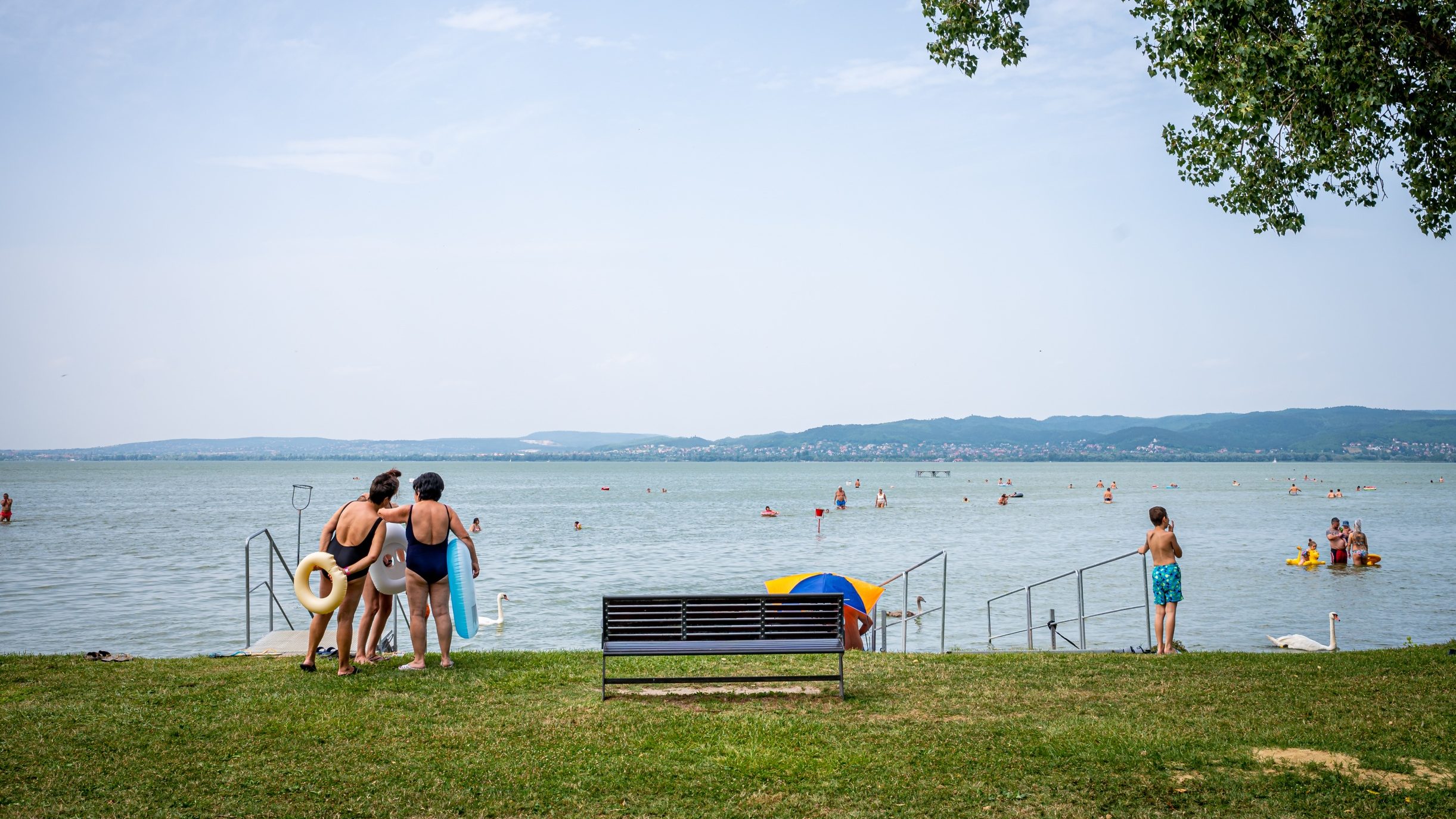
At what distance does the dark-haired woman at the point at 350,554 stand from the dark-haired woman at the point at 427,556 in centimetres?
16

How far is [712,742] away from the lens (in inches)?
252

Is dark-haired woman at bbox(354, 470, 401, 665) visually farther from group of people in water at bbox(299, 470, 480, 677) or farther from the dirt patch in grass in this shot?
the dirt patch in grass

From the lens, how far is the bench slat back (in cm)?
759

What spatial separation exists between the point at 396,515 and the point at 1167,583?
25.5ft

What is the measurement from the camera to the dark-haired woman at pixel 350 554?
863 cm

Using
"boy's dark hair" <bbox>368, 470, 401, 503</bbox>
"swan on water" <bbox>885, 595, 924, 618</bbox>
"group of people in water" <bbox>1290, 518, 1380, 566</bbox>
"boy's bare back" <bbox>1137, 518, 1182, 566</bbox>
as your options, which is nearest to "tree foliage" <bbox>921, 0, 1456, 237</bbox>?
"boy's bare back" <bbox>1137, 518, 1182, 566</bbox>

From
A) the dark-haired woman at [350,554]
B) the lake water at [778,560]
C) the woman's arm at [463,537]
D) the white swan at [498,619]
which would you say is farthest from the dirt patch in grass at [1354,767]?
the white swan at [498,619]

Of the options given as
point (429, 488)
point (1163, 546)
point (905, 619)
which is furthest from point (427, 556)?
point (905, 619)

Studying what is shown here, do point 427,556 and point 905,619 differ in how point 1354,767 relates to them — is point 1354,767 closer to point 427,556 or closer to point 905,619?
point 427,556

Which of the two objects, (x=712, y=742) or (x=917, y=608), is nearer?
(x=712, y=742)

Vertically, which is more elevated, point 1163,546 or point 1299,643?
point 1163,546

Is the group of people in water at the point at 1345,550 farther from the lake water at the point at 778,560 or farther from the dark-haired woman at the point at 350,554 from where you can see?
the dark-haired woman at the point at 350,554

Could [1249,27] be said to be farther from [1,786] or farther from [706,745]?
[1,786]

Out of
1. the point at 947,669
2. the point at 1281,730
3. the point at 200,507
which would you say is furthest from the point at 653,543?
the point at 200,507
